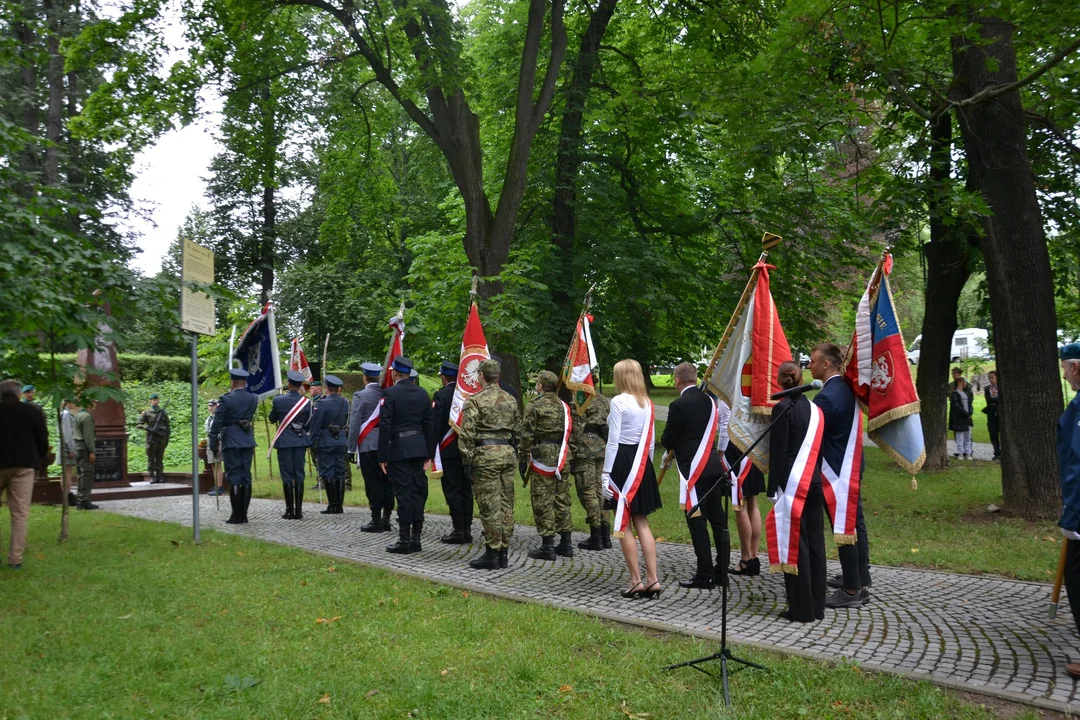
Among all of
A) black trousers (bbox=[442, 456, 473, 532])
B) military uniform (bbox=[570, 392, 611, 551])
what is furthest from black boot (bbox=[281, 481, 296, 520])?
military uniform (bbox=[570, 392, 611, 551])

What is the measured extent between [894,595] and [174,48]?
15.1 metres

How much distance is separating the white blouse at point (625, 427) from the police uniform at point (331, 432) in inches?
274

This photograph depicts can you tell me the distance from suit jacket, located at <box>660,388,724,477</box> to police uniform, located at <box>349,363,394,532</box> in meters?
5.30

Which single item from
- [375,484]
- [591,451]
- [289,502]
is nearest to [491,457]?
[591,451]

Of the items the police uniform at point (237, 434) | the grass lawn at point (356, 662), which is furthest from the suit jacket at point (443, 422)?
the police uniform at point (237, 434)

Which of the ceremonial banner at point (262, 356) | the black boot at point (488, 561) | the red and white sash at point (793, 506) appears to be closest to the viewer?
the red and white sash at point (793, 506)

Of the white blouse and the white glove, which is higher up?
the white blouse

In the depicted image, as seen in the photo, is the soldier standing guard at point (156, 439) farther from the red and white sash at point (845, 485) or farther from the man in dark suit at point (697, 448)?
the red and white sash at point (845, 485)

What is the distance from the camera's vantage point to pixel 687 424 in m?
7.64

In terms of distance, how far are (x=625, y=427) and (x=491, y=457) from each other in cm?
212

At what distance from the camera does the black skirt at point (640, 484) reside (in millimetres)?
7297

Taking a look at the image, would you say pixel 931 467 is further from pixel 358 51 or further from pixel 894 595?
pixel 358 51

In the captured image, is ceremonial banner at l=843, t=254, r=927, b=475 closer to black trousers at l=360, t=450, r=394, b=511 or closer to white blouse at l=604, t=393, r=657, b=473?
white blouse at l=604, t=393, r=657, b=473

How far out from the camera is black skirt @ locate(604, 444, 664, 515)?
730 cm
